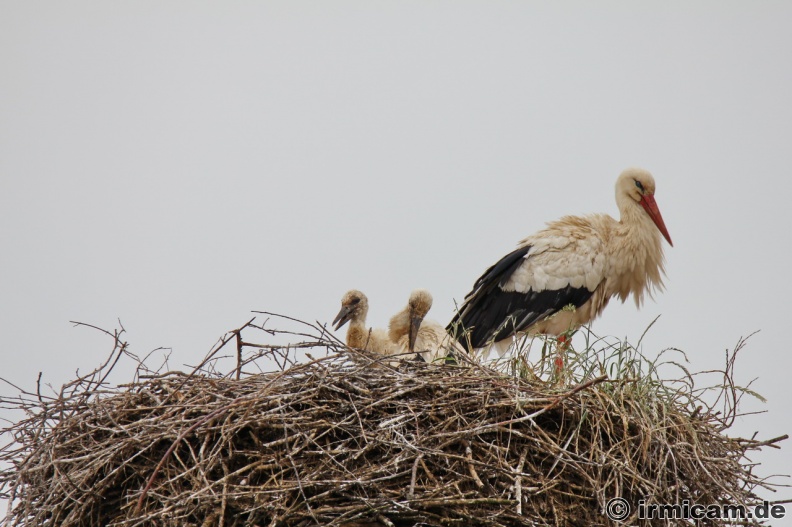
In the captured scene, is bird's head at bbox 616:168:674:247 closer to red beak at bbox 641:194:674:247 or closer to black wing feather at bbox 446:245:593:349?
red beak at bbox 641:194:674:247

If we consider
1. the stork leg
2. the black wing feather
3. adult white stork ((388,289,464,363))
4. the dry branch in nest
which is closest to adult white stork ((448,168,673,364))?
the black wing feather

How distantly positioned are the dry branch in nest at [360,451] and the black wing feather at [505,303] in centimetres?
252

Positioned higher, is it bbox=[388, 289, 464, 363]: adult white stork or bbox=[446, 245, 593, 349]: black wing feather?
bbox=[446, 245, 593, 349]: black wing feather

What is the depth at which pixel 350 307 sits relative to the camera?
6137 millimetres

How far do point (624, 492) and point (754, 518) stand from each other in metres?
0.54

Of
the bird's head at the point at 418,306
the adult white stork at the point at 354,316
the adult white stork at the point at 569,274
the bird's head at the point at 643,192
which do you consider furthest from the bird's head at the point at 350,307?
the bird's head at the point at 643,192

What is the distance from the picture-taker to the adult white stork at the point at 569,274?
22.4ft

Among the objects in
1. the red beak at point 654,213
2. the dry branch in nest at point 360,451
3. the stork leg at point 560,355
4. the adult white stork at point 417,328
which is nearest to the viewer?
the dry branch in nest at point 360,451

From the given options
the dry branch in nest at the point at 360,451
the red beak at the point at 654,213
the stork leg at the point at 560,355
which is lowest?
the dry branch in nest at the point at 360,451

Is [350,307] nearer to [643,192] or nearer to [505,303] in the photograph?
[505,303]

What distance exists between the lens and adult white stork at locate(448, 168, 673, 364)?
683 cm

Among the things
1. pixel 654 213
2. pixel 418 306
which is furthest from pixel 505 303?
pixel 654 213

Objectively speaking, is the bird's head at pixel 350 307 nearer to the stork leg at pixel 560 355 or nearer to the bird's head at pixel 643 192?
the stork leg at pixel 560 355

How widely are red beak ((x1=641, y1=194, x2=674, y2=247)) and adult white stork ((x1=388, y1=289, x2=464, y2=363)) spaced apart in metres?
1.99
